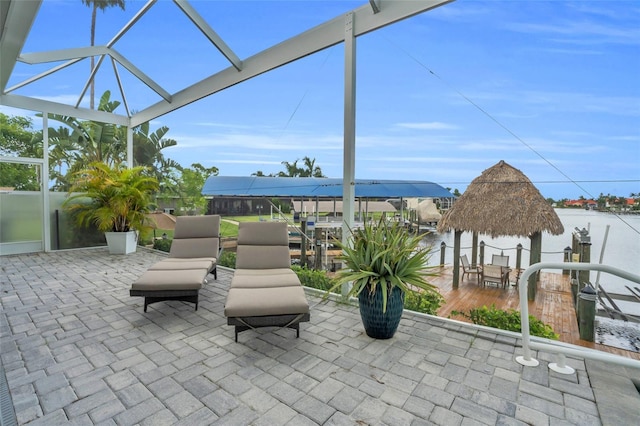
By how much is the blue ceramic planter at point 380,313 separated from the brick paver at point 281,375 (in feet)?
0.38

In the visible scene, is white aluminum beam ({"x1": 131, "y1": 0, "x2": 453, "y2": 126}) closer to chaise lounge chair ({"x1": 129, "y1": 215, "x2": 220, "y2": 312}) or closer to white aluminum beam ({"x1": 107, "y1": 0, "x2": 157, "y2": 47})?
white aluminum beam ({"x1": 107, "y1": 0, "x2": 157, "y2": 47})

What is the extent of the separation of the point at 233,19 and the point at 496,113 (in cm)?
426

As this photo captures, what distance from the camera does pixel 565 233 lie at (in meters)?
4.37

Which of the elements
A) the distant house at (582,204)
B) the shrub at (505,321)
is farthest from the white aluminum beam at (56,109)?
the distant house at (582,204)

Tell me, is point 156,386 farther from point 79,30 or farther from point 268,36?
point 79,30

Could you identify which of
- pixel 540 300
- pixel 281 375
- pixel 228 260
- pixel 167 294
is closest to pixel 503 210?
pixel 540 300

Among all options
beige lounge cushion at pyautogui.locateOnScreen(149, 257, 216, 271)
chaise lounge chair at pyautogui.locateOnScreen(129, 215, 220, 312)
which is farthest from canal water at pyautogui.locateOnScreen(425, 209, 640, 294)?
beige lounge cushion at pyautogui.locateOnScreen(149, 257, 216, 271)

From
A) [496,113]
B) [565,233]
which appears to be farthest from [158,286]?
[565,233]

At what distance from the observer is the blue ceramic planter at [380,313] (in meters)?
3.30

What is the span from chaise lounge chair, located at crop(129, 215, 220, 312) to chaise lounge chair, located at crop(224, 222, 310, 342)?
1.85ft

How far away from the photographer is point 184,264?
4.83 m

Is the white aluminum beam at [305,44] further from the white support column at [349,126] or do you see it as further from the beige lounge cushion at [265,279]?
the beige lounge cushion at [265,279]

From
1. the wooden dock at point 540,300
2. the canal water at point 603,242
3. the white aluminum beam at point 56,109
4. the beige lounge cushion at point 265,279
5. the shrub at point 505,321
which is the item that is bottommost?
the wooden dock at point 540,300

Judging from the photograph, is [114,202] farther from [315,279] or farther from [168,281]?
[315,279]
